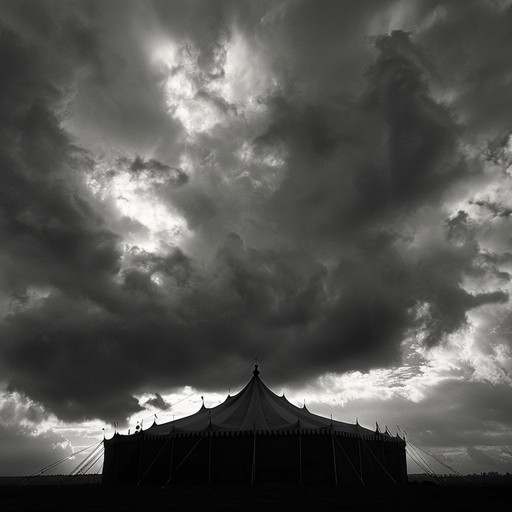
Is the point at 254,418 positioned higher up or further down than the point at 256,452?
higher up

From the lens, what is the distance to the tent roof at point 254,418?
1773cm

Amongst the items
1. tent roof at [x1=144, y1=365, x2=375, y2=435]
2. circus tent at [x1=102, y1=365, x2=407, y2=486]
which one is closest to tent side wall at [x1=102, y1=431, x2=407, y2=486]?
circus tent at [x1=102, y1=365, x2=407, y2=486]

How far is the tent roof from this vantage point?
17734 millimetres

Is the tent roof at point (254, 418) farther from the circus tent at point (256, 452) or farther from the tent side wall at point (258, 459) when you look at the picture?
the tent side wall at point (258, 459)

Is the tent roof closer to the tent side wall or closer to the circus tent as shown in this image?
the circus tent

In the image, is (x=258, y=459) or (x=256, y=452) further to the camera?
(x=256, y=452)

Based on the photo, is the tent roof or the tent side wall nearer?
the tent side wall

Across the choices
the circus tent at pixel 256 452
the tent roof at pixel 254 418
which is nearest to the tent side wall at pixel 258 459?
the circus tent at pixel 256 452

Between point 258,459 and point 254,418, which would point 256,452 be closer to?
point 258,459

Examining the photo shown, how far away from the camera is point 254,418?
18.8 m

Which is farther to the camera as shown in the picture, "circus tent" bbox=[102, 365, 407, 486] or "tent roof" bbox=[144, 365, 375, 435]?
"tent roof" bbox=[144, 365, 375, 435]

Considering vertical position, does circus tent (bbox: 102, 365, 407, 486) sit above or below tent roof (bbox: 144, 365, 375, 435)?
below

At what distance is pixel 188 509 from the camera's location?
29.6ft

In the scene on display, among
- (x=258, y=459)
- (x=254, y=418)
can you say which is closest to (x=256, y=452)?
(x=258, y=459)
